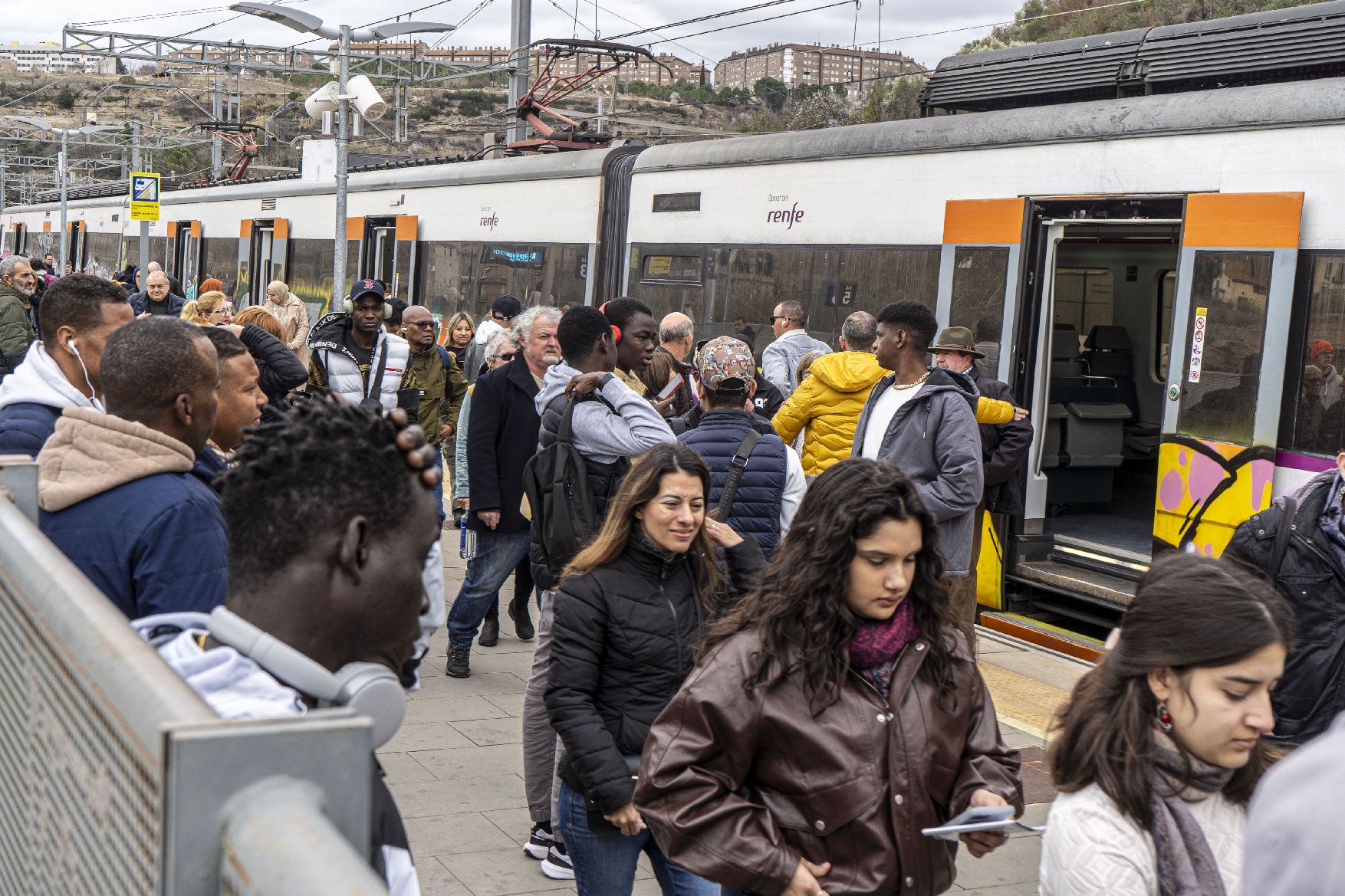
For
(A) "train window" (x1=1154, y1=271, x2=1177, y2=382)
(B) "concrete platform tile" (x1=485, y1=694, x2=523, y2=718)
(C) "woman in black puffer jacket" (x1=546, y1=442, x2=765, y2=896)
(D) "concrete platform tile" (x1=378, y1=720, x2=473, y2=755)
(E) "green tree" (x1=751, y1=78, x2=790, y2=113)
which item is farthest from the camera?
(E) "green tree" (x1=751, y1=78, x2=790, y2=113)

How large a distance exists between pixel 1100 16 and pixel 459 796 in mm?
37607

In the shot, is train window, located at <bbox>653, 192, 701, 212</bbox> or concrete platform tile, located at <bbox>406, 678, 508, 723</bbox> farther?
train window, located at <bbox>653, 192, 701, 212</bbox>

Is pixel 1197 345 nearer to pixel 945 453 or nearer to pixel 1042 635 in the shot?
pixel 1042 635

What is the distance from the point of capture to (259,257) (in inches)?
951

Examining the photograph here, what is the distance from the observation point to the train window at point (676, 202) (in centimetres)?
1262

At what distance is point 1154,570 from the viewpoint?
265cm

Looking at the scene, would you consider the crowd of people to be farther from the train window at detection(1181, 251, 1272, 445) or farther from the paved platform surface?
the train window at detection(1181, 251, 1272, 445)

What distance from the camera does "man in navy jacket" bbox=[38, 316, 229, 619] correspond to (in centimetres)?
291

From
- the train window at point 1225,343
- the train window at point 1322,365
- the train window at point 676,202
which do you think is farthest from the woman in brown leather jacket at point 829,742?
the train window at point 676,202

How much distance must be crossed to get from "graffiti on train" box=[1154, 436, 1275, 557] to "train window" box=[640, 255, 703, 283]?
17.6 ft

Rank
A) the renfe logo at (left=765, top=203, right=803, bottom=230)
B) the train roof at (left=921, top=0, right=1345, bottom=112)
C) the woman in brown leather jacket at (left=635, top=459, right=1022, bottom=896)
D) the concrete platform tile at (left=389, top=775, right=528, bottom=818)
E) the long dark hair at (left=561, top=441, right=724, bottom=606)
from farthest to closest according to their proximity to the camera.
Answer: the renfe logo at (left=765, top=203, right=803, bottom=230) < the train roof at (left=921, top=0, right=1345, bottom=112) < the concrete platform tile at (left=389, top=775, right=528, bottom=818) < the long dark hair at (left=561, top=441, right=724, bottom=606) < the woman in brown leather jacket at (left=635, top=459, right=1022, bottom=896)

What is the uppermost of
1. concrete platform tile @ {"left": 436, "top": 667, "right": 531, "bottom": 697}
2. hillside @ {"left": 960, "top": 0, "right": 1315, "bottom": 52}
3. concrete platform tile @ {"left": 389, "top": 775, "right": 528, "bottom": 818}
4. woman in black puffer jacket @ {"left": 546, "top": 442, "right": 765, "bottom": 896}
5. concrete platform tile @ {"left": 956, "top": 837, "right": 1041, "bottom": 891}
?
hillside @ {"left": 960, "top": 0, "right": 1315, "bottom": 52}

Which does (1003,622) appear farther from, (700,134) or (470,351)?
(700,134)

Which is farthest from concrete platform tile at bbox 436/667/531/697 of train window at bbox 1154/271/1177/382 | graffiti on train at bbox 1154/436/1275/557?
train window at bbox 1154/271/1177/382
